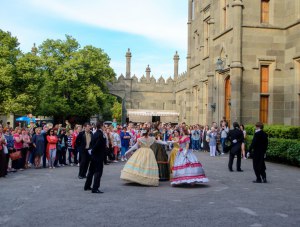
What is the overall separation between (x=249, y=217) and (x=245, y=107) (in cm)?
1587

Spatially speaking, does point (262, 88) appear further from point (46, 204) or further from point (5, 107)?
point (5, 107)

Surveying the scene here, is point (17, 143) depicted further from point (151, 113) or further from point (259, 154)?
point (151, 113)

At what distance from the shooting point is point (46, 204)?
8289 mm

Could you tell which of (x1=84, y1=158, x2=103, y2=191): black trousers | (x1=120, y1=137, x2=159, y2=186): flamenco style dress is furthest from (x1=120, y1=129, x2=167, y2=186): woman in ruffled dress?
(x1=84, y1=158, x2=103, y2=191): black trousers

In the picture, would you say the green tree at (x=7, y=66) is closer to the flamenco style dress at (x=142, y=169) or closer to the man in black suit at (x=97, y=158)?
the flamenco style dress at (x=142, y=169)

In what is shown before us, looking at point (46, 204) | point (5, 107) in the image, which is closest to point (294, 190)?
point (46, 204)

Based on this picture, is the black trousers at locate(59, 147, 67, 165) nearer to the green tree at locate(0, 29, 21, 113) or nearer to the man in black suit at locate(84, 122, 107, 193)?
the man in black suit at locate(84, 122, 107, 193)

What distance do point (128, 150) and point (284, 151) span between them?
292 inches

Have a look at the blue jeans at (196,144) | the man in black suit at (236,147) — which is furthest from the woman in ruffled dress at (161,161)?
the blue jeans at (196,144)

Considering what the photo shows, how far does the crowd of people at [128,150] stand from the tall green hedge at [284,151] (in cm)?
195

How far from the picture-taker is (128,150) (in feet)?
41.3

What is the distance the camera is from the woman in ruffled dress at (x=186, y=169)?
10.9 meters

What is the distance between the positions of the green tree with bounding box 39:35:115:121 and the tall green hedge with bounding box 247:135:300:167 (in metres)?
27.4

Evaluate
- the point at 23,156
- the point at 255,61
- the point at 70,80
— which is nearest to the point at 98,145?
the point at 23,156
